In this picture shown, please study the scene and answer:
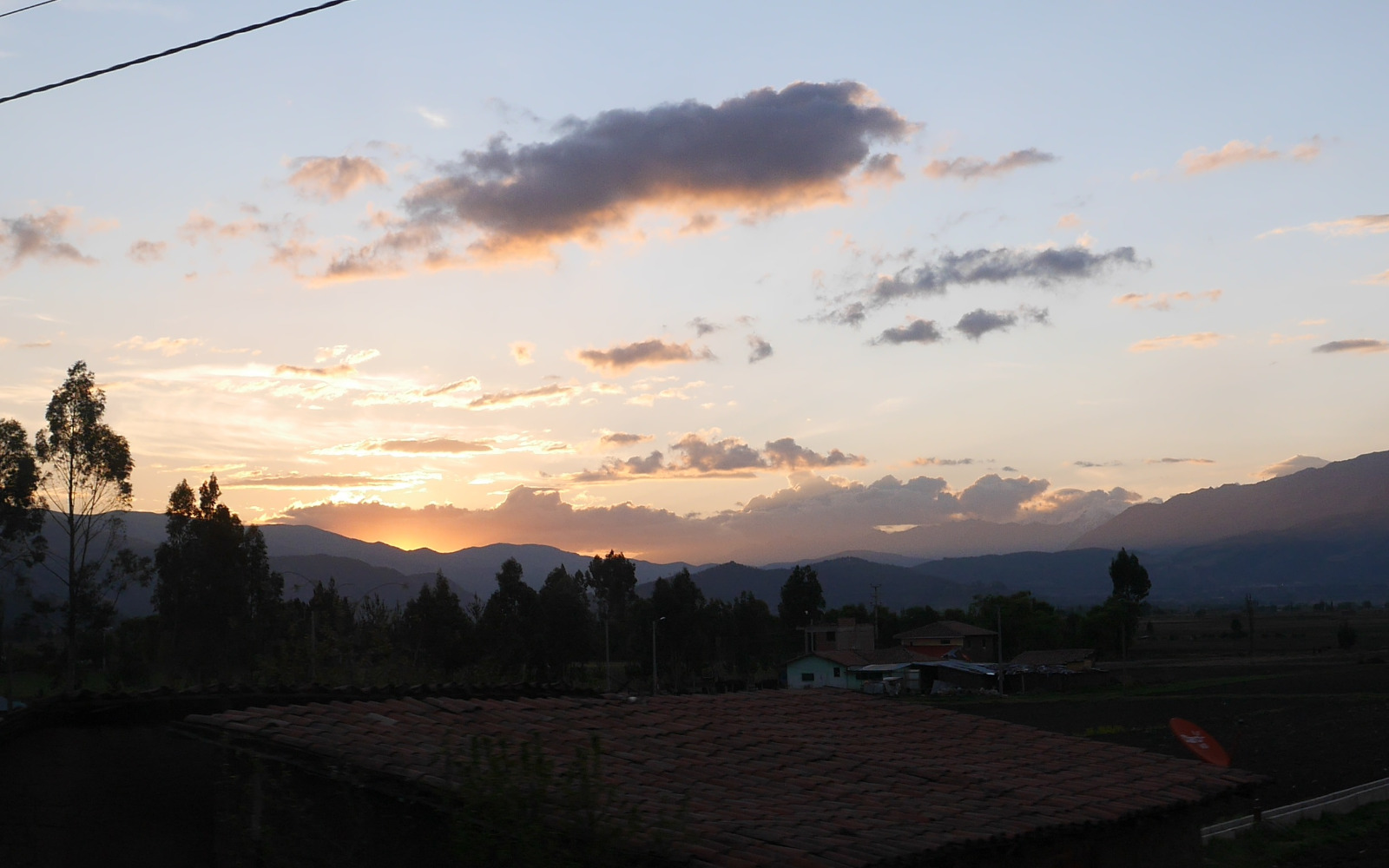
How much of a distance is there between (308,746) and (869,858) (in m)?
5.18

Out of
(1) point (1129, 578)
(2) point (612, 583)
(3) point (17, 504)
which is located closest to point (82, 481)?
(3) point (17, 504)

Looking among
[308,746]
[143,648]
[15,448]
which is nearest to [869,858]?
[308,746]

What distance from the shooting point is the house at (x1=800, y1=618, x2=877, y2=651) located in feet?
355

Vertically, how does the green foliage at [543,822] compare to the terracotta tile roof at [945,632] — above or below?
above

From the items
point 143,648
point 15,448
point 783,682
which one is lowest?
point 783,682

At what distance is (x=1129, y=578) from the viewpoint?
13625 centimetres

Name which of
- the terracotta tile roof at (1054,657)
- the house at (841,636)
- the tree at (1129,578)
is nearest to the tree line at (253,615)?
the house at (841,636)

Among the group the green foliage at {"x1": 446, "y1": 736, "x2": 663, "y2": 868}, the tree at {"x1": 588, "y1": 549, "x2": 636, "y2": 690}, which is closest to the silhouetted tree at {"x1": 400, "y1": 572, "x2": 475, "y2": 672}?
the tree at {"x1": 588, "y1": 549, "x2": 636, "y2": 690}

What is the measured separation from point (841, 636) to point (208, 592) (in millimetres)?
66822

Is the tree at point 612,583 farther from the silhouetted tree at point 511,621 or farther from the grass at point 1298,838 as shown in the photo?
the grass at point 1298,838

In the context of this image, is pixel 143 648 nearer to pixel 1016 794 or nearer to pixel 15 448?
pixel 15 448

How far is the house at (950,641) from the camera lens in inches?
4432

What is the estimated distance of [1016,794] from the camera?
11.1 meters

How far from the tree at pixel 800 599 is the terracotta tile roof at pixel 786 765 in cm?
10144
